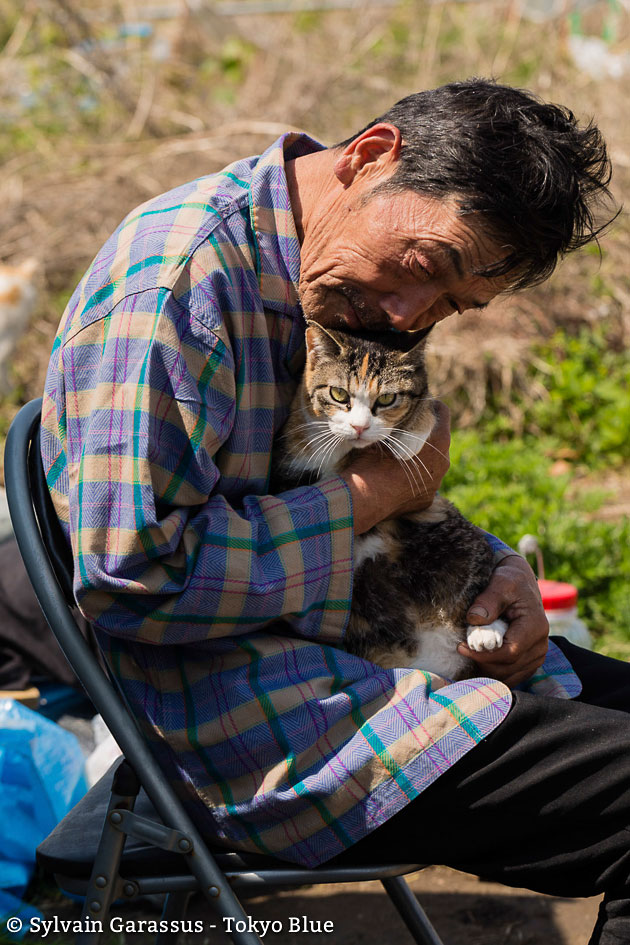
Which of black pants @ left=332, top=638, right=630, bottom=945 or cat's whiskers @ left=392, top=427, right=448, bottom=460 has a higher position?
cat's whiskers @ left=392, top=427, right=448, bottom=460

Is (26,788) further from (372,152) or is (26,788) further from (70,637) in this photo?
(372,152)

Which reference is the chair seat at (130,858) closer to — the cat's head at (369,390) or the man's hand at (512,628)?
the man's hand at (512,628)

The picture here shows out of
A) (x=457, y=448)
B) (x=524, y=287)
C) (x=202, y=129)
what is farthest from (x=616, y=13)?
(x=524, y=287)

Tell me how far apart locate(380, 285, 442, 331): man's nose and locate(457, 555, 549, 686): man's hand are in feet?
1.99

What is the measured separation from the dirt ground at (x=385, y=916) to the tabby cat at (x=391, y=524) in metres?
0.97

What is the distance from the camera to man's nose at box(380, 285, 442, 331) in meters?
1.80

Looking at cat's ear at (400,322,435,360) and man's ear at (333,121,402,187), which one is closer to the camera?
man's ear at (333,121,402,187)

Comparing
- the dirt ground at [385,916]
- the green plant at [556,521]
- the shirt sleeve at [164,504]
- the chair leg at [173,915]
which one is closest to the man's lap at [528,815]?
the shirt sleeve at [164,504]

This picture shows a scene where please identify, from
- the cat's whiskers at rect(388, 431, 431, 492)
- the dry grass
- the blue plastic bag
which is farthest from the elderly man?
the dry grass

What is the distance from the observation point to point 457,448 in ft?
15.6

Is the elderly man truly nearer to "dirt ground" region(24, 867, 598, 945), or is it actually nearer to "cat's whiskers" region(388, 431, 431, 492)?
"cat's whiskers" region(388, 431, 431, 492)

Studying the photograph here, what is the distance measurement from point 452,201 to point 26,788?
189 cm

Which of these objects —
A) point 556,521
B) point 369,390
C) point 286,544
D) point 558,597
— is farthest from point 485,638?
point 556,521

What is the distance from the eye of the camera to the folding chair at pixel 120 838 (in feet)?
4.87
